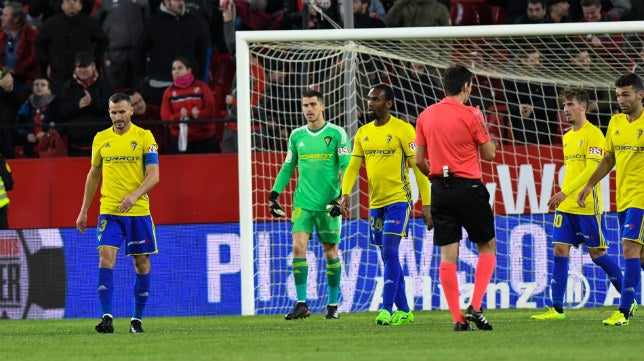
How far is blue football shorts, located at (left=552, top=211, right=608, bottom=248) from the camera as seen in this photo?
12297 mm

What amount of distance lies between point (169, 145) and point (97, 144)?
5.36 meters

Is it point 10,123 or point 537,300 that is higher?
point 10,123

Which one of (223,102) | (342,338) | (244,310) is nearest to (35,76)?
(223,102)

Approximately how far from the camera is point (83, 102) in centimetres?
1667

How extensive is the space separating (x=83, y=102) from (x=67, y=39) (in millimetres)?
1317

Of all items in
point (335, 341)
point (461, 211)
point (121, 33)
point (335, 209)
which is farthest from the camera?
point (121, 33)

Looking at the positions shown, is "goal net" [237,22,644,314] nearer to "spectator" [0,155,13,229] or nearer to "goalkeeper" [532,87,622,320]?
"goalkeeper" [532,87,622,320]

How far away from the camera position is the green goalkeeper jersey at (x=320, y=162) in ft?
42.2

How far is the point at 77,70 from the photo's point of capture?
1667 cm

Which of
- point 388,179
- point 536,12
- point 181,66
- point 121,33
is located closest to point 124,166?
point 388,179

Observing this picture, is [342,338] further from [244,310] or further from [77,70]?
[77,70]

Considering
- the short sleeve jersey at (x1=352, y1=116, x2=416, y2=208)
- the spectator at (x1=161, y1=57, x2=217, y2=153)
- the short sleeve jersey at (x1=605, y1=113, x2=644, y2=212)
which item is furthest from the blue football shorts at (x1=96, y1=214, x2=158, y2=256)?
the spectator at (x1=161, y1=57, x2=217, y2=153)

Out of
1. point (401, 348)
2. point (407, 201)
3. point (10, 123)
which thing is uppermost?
point (10, 123)

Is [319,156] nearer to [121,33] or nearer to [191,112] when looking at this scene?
[191,112]
